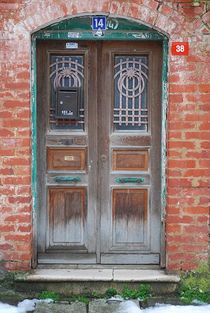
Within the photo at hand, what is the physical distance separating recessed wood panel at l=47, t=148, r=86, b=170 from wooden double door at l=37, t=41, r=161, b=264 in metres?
0.01

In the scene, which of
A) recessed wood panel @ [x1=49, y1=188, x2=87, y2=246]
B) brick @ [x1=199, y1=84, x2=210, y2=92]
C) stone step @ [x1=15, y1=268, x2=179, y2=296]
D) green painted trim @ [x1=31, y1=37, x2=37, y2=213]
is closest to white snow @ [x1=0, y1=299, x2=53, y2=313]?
stone step @ [x1=15, y1=268, x2=179, y2=296]

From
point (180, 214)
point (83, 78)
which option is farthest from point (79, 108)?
point (180, 214)

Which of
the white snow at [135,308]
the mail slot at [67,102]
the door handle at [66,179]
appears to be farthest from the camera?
the door handle at [66,179]

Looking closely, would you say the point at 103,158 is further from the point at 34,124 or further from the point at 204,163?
the point at 204,163

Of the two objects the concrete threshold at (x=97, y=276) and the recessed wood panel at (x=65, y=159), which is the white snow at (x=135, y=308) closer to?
the concrete threshold at (x=97, y=276)

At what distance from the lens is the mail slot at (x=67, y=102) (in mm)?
6527

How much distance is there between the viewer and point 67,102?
6531 mm

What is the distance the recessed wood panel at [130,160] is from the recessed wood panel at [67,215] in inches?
19.3

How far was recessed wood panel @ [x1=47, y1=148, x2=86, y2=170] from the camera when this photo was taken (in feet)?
21.9

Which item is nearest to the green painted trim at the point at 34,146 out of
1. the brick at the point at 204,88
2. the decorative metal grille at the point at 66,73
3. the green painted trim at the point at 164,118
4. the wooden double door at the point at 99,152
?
the wooden double door at the point at 99,152

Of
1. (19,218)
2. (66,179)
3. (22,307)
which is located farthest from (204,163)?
(22,307)

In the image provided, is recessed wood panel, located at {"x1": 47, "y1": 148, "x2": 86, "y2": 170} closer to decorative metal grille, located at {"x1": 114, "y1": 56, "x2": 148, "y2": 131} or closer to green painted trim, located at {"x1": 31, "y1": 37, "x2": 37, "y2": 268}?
green painted trim, located at {"x1": 31, "y1": 37, "x2": 37, "y2": 268}

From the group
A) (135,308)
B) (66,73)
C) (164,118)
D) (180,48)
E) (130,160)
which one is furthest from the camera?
(130,160)

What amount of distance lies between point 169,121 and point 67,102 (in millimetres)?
1130
